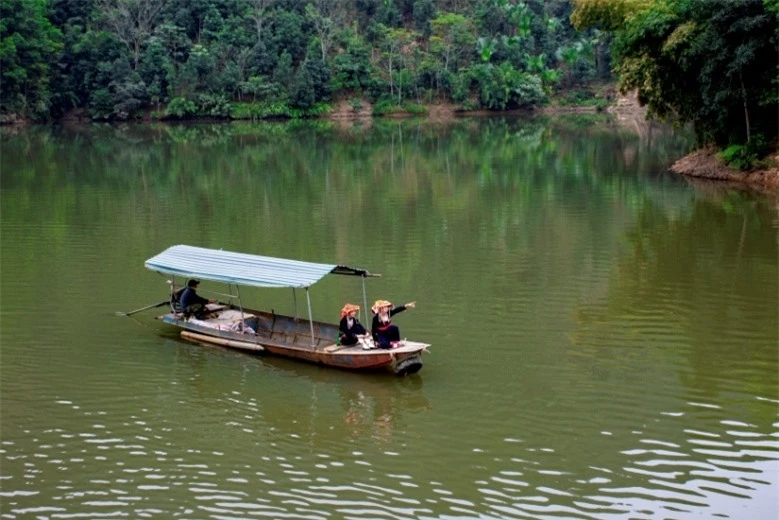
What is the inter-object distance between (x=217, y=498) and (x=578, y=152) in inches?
1531

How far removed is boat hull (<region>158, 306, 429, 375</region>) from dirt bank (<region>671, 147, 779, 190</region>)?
20.4 meters

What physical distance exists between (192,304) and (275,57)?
65616 mm

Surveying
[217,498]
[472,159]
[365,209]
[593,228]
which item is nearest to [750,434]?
[217,498]

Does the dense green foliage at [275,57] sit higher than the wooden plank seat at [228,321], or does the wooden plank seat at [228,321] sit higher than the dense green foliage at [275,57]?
the dense green foliage at [275,57]

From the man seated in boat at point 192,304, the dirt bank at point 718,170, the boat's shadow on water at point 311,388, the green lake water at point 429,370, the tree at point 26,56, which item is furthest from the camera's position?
the tree at point 26,56

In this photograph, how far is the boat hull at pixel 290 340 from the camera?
14398 mm

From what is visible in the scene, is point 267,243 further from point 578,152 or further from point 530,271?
point 578,152

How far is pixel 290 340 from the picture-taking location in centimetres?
1645

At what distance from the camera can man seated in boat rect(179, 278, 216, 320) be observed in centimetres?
1722

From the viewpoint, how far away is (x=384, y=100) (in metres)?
81.9

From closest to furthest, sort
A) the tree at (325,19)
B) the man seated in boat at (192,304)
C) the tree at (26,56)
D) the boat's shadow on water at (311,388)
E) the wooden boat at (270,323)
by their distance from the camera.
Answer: the boat's shadow on water at (311,388), the wooden boat at (270,323), the man seated in boat at (192,304), the tree at (26,56), the tree at (325,19)

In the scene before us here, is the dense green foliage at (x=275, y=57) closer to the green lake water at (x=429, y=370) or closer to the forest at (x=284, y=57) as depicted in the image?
the forest at (x=284, y=57)

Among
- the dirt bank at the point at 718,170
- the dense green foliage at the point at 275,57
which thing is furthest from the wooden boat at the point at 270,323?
the dense green foliage at the point at 275,57

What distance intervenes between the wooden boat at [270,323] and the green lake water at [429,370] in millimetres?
272
